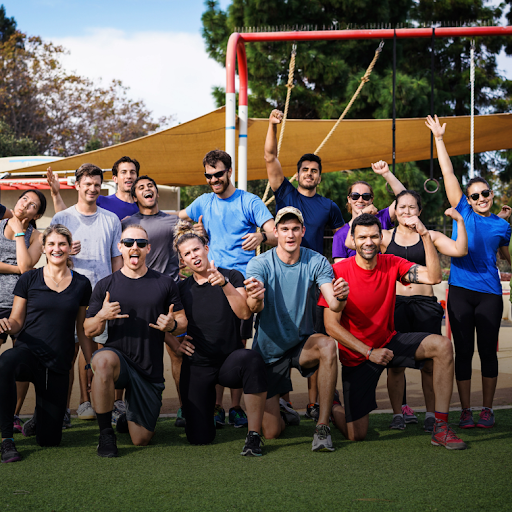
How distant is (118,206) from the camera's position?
520 cm

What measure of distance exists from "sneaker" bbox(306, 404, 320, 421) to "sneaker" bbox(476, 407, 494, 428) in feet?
3.75

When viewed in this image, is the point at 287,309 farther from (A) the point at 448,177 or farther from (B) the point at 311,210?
(A) the point at 448,177

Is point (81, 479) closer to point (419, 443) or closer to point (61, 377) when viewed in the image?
point (61, 377)

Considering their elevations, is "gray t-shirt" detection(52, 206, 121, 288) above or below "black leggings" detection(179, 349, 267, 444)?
above

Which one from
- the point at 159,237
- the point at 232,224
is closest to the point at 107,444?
the point at 159,237

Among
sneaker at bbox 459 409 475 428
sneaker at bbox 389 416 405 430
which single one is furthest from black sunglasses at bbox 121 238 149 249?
sneaker at bbox 459 409 475 428

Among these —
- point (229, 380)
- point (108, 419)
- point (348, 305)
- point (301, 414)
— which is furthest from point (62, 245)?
point (301, 414)

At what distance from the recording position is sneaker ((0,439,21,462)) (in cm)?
355

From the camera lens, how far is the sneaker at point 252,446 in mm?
3686

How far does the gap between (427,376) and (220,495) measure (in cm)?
196

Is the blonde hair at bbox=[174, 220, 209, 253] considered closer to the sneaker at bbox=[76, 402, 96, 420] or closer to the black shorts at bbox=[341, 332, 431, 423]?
the black shorts at bbox=[341, 332, 431, 423]

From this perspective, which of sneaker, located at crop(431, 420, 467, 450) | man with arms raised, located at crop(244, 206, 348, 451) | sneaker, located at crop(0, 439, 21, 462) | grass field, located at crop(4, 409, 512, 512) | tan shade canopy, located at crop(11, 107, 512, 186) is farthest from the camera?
tan shade canopy, located at crop(11, 107, 512, 186)

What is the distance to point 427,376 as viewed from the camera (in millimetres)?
4332

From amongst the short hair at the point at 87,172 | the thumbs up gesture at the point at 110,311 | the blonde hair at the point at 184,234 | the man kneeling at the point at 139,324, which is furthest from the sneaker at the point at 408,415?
the short hair at the point at 87,172
